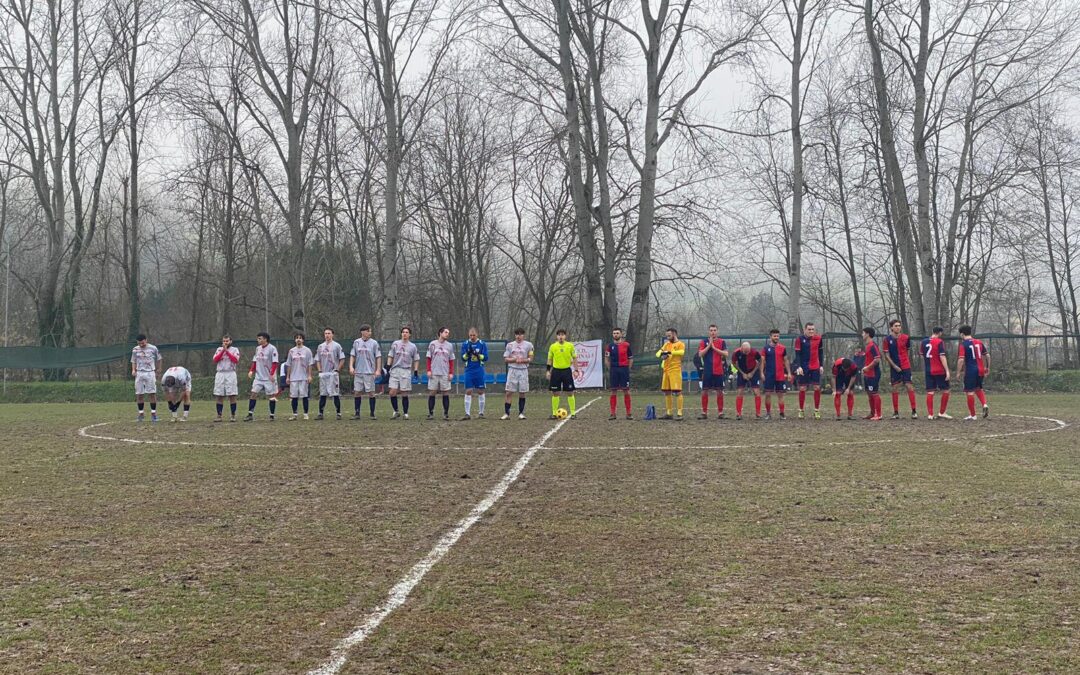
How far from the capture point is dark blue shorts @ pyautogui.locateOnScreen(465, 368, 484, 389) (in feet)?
64.8

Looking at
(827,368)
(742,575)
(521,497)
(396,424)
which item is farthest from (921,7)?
(742,575)

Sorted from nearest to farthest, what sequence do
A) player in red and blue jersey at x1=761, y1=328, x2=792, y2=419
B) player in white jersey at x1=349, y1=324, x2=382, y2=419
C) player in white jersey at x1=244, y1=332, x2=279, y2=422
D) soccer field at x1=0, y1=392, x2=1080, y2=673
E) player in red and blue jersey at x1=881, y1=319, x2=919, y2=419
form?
soccer field at x1=0, y1=392, x2=1080, y2=673, player in red and blue jersey at x1=881, y1=319, x2=919, y2=419, player in red and blue jersey at x1=761, y1=328, x2=792, y2=419, player in white jersey at x1=244, y1=332, x2=279, y2=422, player in white jersey at x1=349, y1=324, x2=382, y2=419

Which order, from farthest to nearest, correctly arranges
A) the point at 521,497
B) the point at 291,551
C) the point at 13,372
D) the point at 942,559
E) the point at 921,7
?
the point at 13,372, the point at 921,7, the point at 521,497, the point at 291,551, the point at 942,559

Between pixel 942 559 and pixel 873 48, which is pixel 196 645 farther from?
pixel 873 48

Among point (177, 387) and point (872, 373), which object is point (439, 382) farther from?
point (872, 373)

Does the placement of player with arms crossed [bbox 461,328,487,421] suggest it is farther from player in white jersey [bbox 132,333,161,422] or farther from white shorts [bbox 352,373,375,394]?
player in white jersey [bbox 132,333,161,422]

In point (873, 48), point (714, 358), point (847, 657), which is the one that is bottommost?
point (847, 657)

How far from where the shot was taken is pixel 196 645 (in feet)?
15.2

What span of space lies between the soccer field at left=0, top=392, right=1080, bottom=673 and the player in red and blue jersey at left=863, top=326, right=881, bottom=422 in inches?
236

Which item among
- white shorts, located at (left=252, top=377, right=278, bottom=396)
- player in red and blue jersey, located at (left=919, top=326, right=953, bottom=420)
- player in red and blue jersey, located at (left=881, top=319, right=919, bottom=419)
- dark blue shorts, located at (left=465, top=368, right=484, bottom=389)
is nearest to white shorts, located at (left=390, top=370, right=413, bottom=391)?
dark blue shorts, located at (left=465, top=368, right=484, bottom=389)

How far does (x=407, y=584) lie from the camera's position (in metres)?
5.73

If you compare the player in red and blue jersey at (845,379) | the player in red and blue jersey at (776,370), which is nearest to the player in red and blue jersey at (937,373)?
the player in red and blue jersey at (845,379)

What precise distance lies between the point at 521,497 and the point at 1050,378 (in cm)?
2843

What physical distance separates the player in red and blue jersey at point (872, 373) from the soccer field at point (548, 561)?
5993mm
